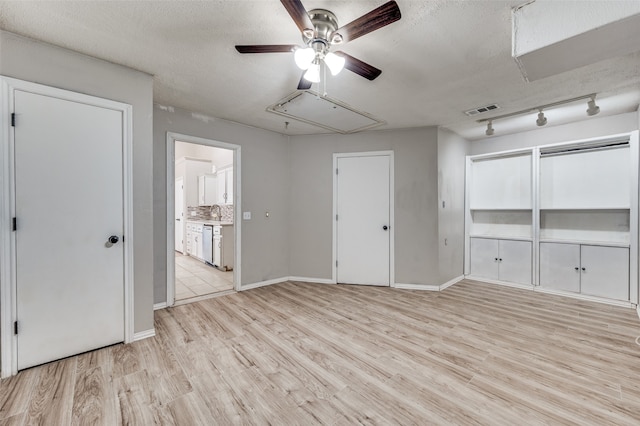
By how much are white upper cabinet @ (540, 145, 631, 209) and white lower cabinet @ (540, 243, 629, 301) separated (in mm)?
597

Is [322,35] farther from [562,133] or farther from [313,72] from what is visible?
[562,133]

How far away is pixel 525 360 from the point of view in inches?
84.8

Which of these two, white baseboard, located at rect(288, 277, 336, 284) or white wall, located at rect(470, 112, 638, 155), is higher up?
white wall, located at rect(470, 112, 638, 155)

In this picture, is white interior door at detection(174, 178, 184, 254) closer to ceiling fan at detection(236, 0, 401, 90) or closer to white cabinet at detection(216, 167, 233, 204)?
white cabinet at detection(216, 167, 233, 204)

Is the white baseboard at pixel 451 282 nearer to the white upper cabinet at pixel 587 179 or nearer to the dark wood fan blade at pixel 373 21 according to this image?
the white upper cabinet at pixel 587 179

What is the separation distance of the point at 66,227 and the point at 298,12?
231 cm

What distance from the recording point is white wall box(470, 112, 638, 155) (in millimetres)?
3496

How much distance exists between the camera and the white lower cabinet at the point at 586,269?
3369 mm

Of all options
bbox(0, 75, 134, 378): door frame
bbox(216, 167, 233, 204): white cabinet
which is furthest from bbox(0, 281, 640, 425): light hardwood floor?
bbox(216, 167, 233, 204): white cabinet

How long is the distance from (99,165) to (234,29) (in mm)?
1565

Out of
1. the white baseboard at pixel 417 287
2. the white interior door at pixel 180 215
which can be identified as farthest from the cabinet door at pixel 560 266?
the white interior door at pixel 180 215

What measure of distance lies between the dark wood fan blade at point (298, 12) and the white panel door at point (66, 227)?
1849mm

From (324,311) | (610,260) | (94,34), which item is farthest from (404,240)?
(94,34)

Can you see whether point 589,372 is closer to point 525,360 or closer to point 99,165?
point 525,360
